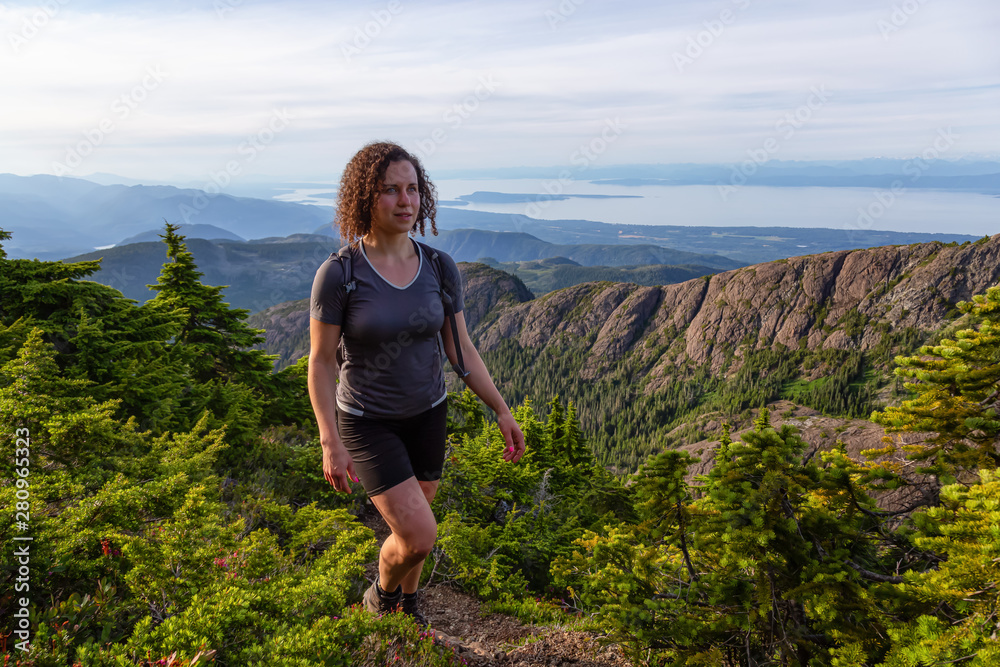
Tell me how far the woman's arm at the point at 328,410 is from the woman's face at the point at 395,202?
0.84 m

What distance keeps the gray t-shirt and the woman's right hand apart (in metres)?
0.28

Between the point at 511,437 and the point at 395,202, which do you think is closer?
the point at 395,202

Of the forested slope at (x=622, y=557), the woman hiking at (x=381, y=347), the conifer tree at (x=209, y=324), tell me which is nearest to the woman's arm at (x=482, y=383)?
the woman hiking at (x=381, y=347)

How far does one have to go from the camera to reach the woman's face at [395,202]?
3480 millimetres

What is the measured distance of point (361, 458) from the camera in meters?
3.45

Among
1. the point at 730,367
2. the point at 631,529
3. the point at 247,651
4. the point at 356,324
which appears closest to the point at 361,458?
the point at 356,324

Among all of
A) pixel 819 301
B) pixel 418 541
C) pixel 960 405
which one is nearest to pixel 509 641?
pixel 418 541

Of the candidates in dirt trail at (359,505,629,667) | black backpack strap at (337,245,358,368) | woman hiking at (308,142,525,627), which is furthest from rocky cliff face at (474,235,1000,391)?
black backpack strap at (337,245,358,368)

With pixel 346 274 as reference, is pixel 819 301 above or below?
below

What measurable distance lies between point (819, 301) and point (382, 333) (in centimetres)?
20548

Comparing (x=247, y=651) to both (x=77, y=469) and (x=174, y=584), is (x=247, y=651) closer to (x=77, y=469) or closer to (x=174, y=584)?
(x=174, y=584)

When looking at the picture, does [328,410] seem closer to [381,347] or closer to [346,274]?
[381,347]

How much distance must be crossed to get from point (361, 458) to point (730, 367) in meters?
194

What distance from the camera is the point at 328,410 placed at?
11.3 ft
